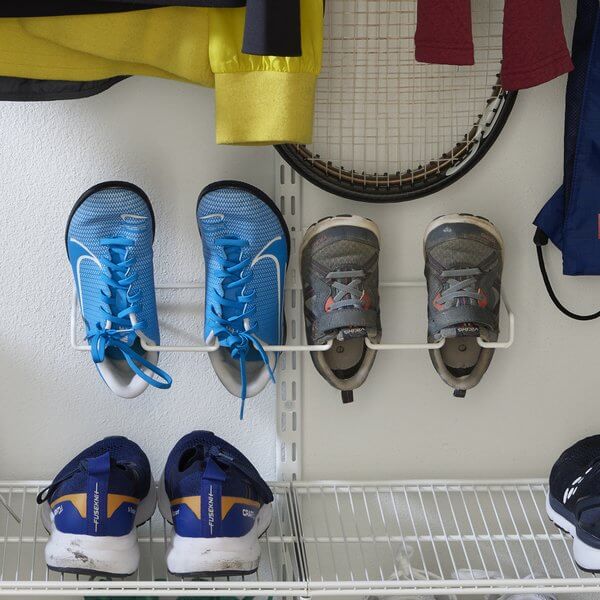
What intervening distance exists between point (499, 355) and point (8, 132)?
884 mm

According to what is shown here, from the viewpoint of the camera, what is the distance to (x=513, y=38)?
113 cm

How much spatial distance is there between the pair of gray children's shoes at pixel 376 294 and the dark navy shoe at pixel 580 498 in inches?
8.7

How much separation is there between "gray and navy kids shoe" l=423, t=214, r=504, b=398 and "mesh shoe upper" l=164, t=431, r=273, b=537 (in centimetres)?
34

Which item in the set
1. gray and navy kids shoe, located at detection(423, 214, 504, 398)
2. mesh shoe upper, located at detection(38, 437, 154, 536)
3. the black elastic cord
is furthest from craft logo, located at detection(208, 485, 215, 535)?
the black elastic cord

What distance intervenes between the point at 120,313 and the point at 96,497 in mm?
272

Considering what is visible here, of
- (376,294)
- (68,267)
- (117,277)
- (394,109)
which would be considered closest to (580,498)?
(376,294)

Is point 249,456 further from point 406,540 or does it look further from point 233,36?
point 233,36

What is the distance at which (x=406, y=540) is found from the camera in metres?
1.47

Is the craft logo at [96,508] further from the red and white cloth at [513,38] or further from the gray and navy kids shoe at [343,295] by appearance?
the red and white cloth at [513,38]

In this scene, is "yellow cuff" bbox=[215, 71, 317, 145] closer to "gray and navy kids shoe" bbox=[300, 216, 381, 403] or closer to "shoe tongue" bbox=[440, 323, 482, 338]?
"gray and navy kids shoe" bbox=[300, 216, 381, 403]

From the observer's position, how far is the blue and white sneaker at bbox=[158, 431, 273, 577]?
129 cm

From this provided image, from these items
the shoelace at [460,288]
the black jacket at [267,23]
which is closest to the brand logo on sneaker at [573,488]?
the shoelace at [460,288]

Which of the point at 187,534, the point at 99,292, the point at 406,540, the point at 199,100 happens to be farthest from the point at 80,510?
the point at 199,100

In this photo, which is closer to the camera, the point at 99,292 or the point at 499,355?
the point at 99,292
